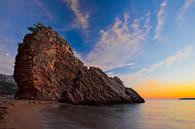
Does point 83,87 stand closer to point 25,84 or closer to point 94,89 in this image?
point 94,89

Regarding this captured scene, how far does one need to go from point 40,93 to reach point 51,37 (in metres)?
17.5

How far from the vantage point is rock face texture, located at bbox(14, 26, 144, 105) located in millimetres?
52594

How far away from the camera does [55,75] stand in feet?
200

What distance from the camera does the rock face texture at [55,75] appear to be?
52.6m

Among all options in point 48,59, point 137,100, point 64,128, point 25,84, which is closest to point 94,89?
point 48,59

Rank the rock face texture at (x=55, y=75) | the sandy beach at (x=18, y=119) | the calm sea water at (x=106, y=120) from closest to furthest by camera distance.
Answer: the sandy beach at (x=18, y=119)
the calm sea water at (x=106, y=120)
the rock face texture at (x=55, y=75)

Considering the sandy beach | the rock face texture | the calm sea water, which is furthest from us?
the rock face texture

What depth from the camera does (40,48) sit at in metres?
55.7

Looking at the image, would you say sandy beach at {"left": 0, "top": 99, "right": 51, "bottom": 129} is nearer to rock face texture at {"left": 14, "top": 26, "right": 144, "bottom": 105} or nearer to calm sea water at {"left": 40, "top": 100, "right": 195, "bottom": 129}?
calm sea water at {"left": 40, "top": 100, "right": 195, "bottom": 129}

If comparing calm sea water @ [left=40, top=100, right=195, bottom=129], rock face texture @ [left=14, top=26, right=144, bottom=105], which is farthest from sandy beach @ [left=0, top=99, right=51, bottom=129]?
rock face texture @ [left=14, top=26, right=144, bottom=105]

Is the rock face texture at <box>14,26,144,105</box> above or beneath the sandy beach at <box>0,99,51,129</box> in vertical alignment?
above

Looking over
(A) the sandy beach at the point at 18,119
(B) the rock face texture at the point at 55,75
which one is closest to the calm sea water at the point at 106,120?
(A) the sandy beach at the point at 18,119

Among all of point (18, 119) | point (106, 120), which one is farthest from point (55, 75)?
point (18, 119)

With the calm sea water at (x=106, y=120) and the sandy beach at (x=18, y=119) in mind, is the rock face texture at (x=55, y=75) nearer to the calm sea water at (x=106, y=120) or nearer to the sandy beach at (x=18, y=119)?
the calm sea water at (x=106, y=120)
